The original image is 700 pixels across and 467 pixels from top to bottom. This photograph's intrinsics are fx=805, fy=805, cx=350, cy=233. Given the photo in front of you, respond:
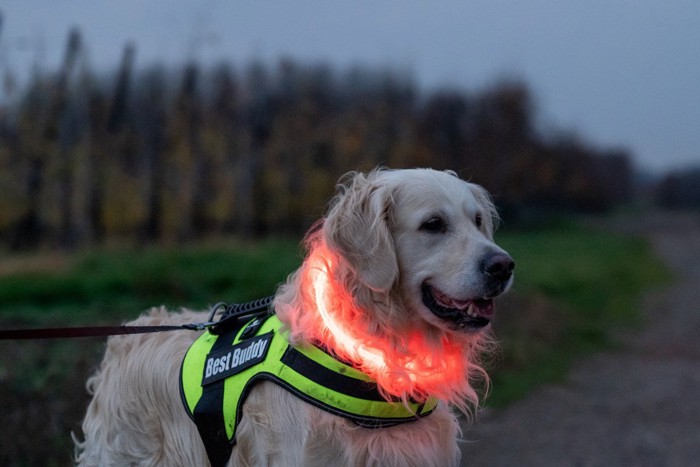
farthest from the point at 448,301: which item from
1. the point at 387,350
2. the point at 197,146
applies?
the point at 197,146

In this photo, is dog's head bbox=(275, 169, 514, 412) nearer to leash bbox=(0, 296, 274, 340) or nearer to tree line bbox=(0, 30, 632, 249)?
leash bbox=(0, 296, 274, 340)

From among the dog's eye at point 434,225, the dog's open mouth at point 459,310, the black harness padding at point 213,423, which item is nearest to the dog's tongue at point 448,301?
the dog's open mouth at point 459,310

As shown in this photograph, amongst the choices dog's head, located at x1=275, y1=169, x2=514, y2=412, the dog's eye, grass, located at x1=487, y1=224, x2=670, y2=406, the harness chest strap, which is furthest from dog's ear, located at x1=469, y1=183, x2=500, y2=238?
grass, located at x1=487, y1=224, x2=670, y2=406

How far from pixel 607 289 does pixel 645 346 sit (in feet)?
16.8

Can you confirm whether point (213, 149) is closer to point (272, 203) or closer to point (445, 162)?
point (272, 203)

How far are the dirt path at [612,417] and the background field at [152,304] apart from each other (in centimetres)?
46

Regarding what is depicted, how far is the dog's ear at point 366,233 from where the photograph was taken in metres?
3.52

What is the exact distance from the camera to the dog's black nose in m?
3.47

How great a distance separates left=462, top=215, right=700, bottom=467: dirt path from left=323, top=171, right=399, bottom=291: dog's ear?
3.43 m

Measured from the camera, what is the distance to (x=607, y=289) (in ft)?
58.1

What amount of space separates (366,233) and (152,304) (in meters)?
7.77

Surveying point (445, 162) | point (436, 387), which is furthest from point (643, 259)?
point (436, 387)

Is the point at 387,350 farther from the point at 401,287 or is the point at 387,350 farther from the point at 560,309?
the point at 560,309

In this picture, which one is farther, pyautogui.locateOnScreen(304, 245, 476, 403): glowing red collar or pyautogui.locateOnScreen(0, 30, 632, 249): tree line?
pyautogui.locateOnScreen(0, 30, 632, 249): tree line
